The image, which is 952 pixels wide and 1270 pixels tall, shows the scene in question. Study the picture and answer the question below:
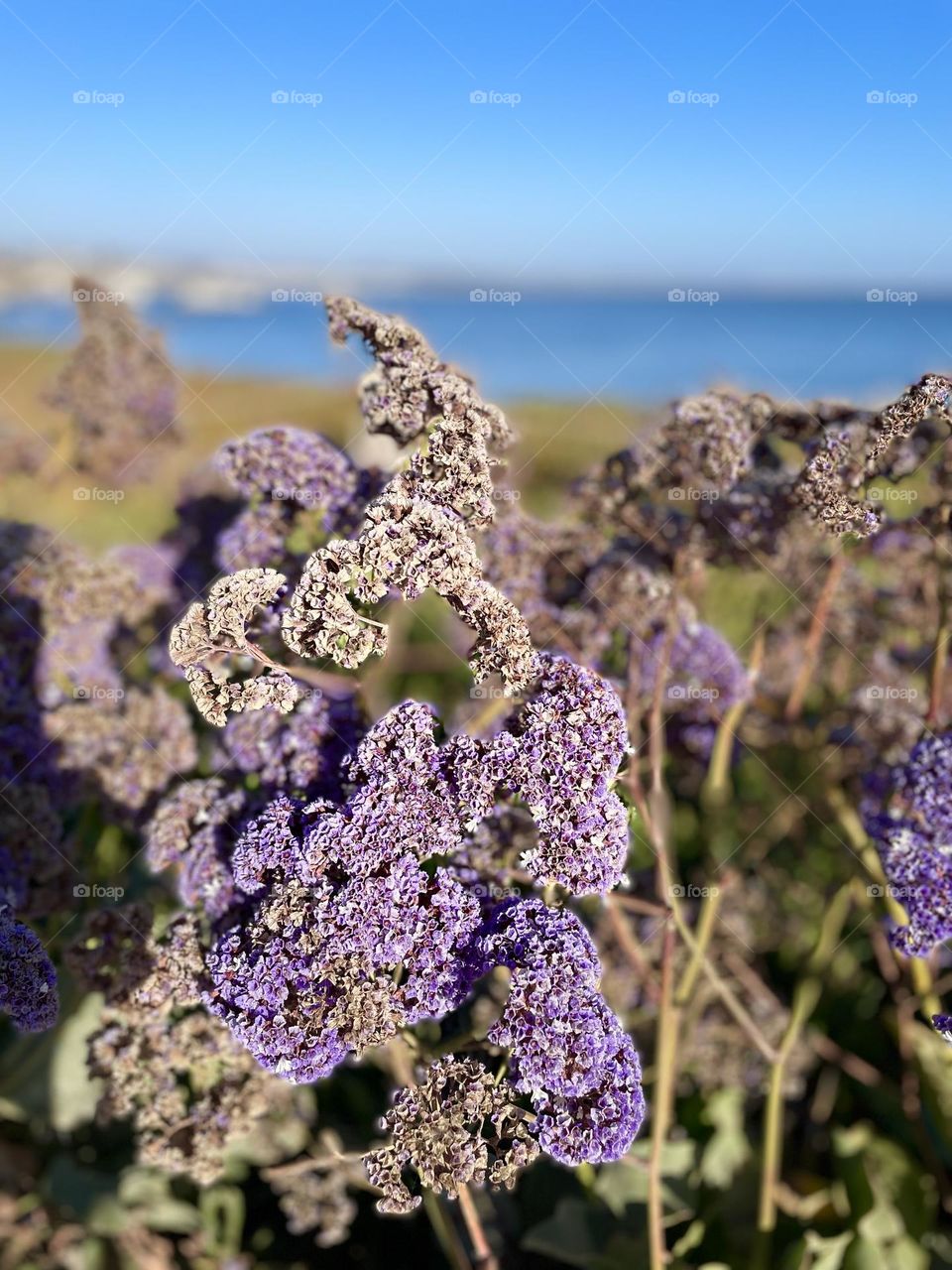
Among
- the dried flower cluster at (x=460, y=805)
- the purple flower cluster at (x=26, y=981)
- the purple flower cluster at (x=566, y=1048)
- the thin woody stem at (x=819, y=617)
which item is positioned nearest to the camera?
the purple flower cluster at (x=566, y=1048)

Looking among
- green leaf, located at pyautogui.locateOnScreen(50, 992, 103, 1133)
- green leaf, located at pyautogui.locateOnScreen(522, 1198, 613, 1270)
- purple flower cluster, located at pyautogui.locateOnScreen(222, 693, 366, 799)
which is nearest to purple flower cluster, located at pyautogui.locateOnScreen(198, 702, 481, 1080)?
purple flower cluster, located at pyautogui.locateOnScreen(222, 693, 366, 799)

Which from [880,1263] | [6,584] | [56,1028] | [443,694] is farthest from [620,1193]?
[443,694]

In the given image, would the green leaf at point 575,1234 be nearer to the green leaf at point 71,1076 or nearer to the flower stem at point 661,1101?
the flower stem at point 661,1101

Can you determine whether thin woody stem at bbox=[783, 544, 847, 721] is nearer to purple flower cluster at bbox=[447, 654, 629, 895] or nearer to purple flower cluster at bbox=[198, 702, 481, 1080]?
purple flower cluster at bbox=[447, 654, 629, 895]

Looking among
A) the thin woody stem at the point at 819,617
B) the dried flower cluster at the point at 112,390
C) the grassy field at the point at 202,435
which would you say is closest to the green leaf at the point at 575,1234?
the thin woody stem at the point at 819,617

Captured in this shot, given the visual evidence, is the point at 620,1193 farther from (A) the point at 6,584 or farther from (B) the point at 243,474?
(A) the point at 6,584

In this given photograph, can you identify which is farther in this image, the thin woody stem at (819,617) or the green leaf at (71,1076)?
the green leaf at (71,1076)
